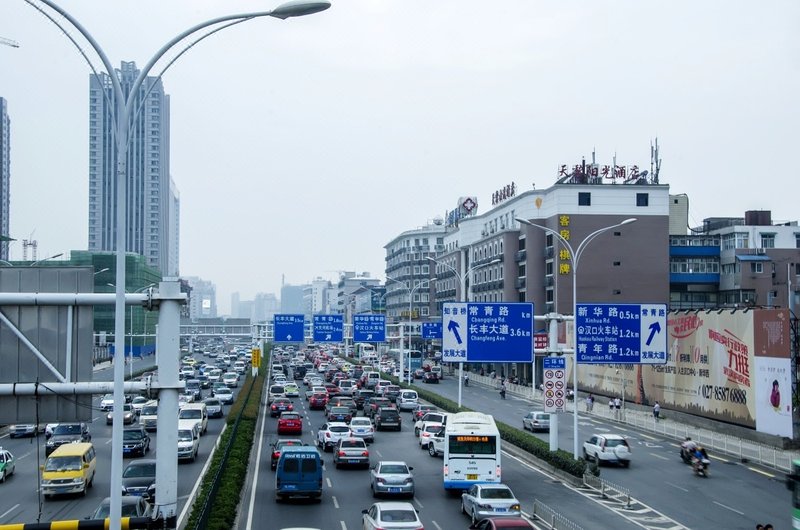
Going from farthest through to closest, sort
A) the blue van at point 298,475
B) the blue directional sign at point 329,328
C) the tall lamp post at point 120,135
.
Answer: the blue directional sign at point 329,328 < the blue van at point 298,475 < the tall lamp post at point 120,135

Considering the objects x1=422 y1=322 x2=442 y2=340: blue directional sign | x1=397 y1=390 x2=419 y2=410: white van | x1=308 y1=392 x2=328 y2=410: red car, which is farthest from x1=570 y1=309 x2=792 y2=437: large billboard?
x1=308 y1=392 x2=328 y2=410: red car

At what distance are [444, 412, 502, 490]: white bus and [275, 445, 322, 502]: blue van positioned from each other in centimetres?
464

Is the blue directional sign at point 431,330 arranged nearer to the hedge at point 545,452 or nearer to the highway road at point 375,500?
the hedge at point 545,452

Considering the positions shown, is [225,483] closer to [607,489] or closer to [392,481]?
[392,481]

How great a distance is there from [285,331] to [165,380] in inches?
2044

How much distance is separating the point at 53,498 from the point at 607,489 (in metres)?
19.2

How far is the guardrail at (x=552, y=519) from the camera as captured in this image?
74.9 feet

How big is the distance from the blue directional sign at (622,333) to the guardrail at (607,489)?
430 centimetres

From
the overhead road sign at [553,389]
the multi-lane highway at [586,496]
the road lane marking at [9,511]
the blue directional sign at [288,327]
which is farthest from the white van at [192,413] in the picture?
the blue directional sign at [288,327]

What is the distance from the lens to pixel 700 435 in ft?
145

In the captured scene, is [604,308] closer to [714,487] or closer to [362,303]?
[714,487]

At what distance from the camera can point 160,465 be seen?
45.6 ft

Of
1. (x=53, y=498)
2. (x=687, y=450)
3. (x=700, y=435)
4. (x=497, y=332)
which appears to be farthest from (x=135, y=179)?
(x=687, y=450)

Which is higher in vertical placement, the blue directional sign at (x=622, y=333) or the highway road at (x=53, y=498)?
the blue directional sign at (x=622, y=333)
